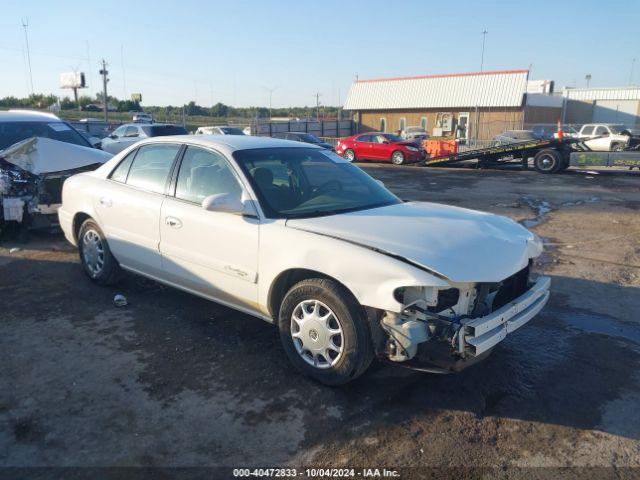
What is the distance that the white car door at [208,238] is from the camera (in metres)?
3.92

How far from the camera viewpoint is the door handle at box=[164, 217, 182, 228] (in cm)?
439

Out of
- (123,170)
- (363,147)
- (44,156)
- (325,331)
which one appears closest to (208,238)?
(325,331)

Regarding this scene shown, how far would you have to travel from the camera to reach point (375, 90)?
4247 cm

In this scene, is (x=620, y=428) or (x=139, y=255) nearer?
(x=620, y=428)

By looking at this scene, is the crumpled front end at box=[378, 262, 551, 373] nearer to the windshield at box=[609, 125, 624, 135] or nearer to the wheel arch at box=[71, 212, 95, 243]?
the wheel arch at box=[71, 212, 95, 243]

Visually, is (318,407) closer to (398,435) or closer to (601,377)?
(398,435)

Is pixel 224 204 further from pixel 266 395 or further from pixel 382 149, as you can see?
pixel 382 149

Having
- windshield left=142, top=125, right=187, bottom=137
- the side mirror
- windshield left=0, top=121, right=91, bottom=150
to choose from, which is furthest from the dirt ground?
windshield left=142, top=125, right=187, bottom=137

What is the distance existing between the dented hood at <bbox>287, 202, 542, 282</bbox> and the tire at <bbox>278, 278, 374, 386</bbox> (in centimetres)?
40

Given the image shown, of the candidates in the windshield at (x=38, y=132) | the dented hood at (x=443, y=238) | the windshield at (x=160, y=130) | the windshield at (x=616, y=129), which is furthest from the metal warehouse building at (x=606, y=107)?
the dented hood at (x=443, y=238)

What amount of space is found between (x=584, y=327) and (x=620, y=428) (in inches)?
65.8

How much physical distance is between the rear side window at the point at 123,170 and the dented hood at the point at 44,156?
2.73 metres

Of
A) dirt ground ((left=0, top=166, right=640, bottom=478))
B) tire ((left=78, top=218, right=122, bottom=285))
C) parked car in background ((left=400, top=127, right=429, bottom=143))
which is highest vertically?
parked car in background ((left=400, top=127, right=429, bottom=143))

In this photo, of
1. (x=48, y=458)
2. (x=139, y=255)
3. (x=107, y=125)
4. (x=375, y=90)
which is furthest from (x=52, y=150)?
(x=375, y=90)
